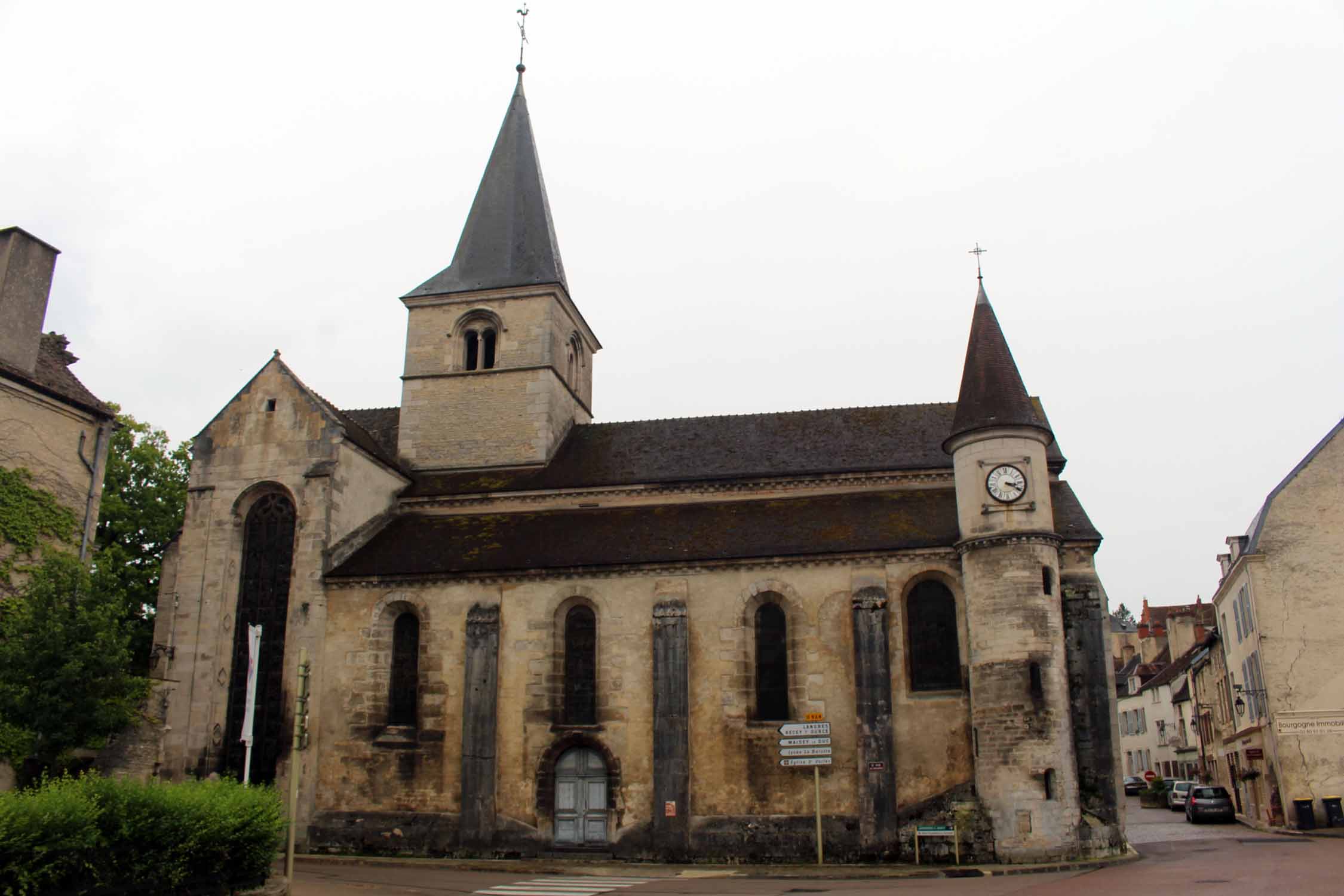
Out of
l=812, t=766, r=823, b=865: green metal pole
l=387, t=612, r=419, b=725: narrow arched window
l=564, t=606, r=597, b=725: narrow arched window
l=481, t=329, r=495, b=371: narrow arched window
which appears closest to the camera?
l=812, t=766, r=823, b=865: green metal pole

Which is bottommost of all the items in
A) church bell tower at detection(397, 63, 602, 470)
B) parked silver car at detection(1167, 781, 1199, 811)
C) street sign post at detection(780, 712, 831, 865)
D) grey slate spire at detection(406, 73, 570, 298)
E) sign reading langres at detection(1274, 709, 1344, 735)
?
parked silver car at detection(1167, 781, 1199, 811)

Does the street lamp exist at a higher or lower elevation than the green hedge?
higher

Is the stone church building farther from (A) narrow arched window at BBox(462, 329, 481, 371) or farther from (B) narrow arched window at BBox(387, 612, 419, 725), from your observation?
(A) narrow arched window at BBox(462, 329, 481, 371)

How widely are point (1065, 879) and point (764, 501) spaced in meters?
12.0

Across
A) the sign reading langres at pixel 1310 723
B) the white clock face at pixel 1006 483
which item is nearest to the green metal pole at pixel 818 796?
the white clock face at pixel 1006 483

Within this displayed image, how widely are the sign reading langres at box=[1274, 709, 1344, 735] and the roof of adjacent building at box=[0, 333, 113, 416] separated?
101 ft

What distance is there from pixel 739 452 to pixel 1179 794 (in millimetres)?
25781

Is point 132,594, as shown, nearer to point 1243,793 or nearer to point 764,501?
point 764,501

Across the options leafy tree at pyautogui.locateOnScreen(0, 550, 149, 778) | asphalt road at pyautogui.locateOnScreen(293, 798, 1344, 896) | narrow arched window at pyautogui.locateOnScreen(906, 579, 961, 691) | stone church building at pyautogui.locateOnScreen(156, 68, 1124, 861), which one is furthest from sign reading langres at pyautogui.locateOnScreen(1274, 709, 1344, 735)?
leafy tree at pyautogui.locateOnScreen(0, 550, 149, 778)

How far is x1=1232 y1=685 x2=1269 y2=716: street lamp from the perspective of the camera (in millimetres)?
30688

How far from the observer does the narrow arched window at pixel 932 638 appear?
2392cm

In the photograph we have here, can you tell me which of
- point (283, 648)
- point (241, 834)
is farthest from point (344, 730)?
point (241, 834)

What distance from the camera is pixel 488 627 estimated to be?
83.2 feet

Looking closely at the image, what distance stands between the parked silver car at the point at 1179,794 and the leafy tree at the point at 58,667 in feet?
115
